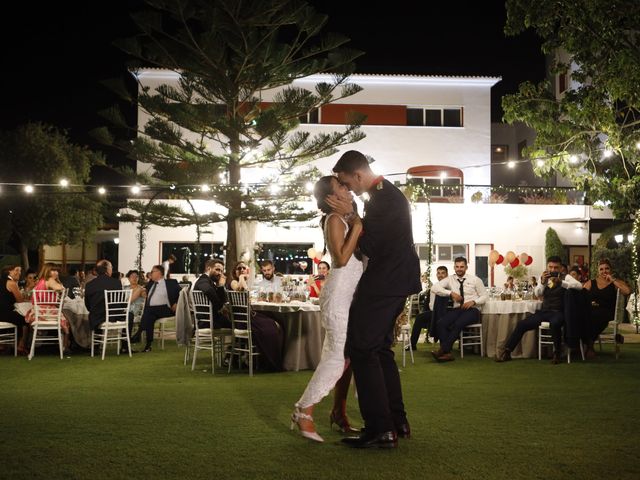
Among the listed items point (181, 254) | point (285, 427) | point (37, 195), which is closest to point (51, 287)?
point (285, 427)

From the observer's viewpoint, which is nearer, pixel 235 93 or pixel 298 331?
pixel 298 331

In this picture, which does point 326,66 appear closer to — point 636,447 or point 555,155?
point 555,155

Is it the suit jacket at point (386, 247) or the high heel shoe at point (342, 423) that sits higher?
the suit jacket at point (386, 247)

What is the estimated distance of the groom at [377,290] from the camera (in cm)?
393

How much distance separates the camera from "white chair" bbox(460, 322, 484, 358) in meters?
8.73

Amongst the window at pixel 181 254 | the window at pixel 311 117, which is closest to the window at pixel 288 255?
the window at pixel 181 254

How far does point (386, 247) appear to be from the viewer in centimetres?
398

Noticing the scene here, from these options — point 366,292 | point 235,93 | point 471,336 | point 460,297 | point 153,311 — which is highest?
point 235,93

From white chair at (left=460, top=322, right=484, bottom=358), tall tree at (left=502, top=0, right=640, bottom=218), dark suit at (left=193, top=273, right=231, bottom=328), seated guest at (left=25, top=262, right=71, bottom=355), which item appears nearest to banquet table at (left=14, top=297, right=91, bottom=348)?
seated guest at (left=25, top=262, right=71, bottom=355)

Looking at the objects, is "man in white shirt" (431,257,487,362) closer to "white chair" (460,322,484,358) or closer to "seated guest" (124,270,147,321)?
"white chair" (460,322,484,358)

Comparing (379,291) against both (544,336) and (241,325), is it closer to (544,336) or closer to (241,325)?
(241,325)

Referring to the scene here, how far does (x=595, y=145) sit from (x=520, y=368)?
16.6 feet

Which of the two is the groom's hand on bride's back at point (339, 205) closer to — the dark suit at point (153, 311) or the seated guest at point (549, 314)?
the seated guest at point (549, 314)

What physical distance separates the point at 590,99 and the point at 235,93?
931cm
